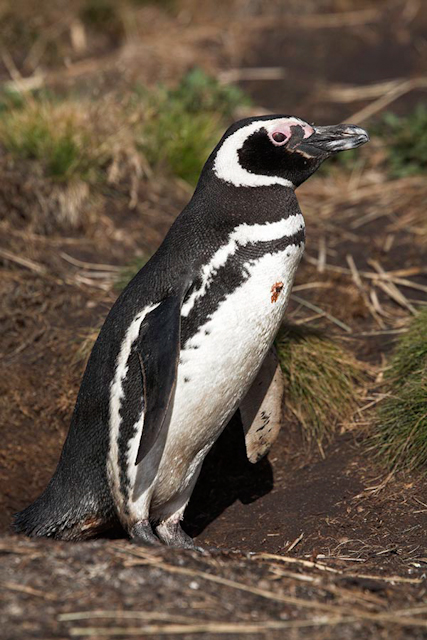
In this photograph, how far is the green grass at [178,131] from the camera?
5754mm

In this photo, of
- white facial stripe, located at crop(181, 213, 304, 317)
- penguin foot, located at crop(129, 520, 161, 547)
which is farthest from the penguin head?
penguin foot, located at crop(129, 520, 161, 547)

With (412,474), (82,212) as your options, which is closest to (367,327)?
(412,474)

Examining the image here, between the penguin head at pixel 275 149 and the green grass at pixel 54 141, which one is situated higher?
the penguin head at pixel 275 149

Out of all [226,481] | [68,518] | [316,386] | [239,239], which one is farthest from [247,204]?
[226,481]

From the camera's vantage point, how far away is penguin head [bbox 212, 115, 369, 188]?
10.1 ft

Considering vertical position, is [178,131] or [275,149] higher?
[275,149]

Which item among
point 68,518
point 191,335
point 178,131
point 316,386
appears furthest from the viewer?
point 178,131

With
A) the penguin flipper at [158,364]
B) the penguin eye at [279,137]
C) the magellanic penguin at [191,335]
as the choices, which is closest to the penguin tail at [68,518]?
the magellanic penguin at [191,335]

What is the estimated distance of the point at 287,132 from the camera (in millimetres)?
3061

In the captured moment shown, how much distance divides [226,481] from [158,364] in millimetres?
1259

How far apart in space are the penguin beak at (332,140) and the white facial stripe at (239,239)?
0.25m

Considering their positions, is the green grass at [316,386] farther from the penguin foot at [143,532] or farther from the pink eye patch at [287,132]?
the pink eye patch at [287,132]

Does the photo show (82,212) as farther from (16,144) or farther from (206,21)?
(206,21)

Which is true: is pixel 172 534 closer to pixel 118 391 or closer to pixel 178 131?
pixel 118 391
